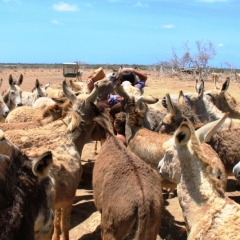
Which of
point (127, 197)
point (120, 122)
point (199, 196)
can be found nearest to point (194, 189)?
point (199, 196)

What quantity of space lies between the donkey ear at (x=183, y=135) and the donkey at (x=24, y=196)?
160cm

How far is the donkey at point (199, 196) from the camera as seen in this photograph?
353cm

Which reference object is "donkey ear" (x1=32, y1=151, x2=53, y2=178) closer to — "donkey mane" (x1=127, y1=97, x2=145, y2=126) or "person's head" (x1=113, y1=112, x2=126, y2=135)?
"donkey mane" (x1=127, y1=97, x2=145, y2=126)

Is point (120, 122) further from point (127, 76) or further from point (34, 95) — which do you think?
point (34, 95)

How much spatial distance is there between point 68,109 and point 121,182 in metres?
2.30

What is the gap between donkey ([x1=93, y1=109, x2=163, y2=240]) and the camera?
382 cm

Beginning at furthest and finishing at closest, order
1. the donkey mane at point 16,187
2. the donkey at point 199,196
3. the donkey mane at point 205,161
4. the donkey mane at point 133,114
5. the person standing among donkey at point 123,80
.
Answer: the person standing among donkey at point 123,80 → the donkey mane at point 133,114 → the donkey mane at point 205,161 → the donkey at point 199,196 → the donkey mane at point 16,187

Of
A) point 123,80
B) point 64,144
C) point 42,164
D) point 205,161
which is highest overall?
point 123,80

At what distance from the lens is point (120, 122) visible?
720 cm

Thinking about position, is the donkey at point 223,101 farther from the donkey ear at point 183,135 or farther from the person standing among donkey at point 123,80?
the donkey ear at point 183,135

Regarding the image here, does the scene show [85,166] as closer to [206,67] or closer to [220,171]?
[220,171]

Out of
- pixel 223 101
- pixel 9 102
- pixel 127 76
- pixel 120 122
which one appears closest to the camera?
pixel 120 122

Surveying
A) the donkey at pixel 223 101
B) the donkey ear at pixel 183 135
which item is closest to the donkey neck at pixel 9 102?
the donkey at pixel 223 101

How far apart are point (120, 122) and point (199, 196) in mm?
3545
